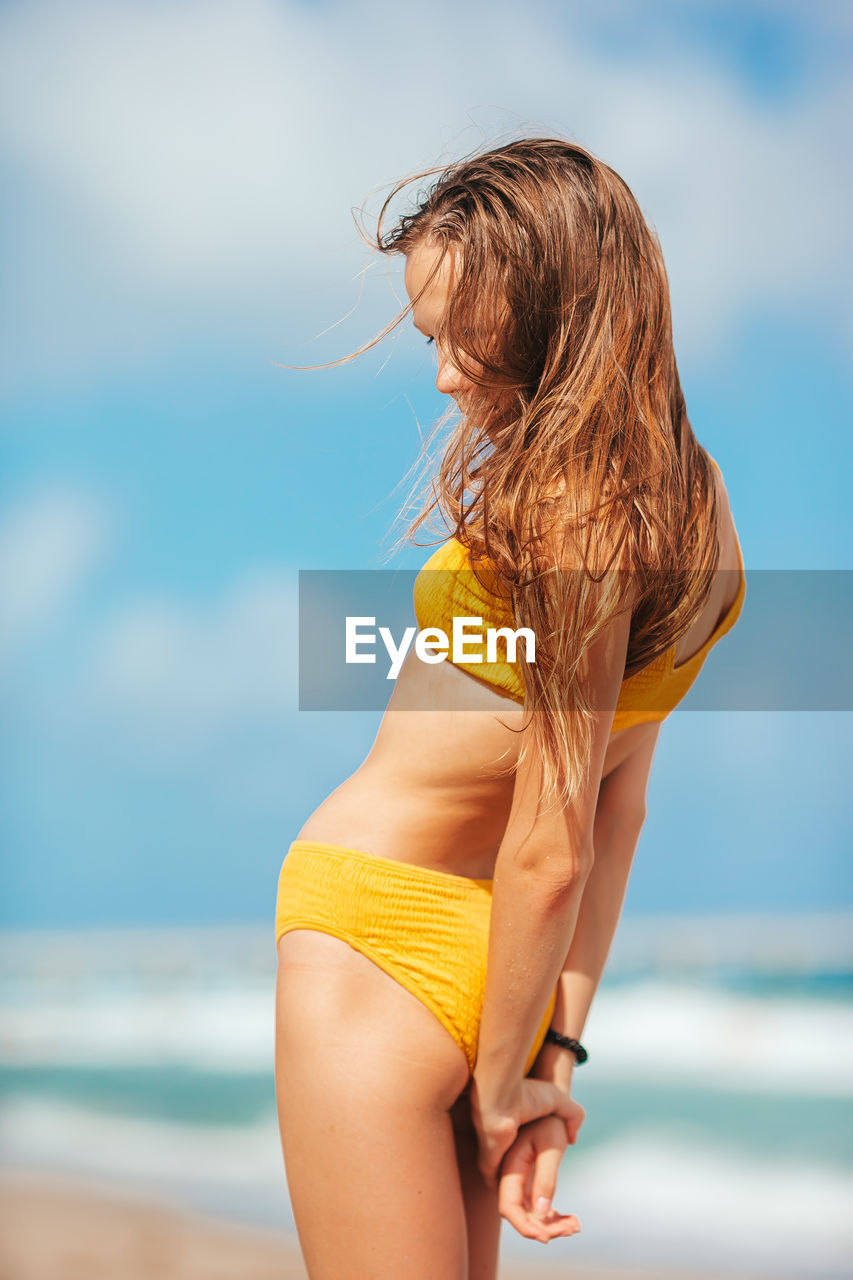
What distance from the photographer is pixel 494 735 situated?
924 mm

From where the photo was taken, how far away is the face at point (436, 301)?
38.5 inches

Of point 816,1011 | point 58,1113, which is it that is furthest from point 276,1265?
point 816,1011

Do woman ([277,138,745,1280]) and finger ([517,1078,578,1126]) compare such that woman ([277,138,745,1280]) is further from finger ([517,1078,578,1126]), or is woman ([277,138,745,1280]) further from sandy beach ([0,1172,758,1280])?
sandy beach ([0,1172,758,1280])

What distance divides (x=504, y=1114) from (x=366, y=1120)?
0.50ft

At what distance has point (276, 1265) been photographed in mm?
3730

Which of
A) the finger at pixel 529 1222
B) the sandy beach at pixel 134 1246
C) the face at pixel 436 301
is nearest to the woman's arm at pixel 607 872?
the finger at pixel 529 1222

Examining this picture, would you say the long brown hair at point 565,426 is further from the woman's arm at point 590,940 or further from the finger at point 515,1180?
the finger at point 515,1180

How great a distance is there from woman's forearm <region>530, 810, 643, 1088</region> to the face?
53cm

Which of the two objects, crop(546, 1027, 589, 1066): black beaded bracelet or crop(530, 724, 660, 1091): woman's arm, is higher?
crop(530, 724, 660, 1091): woman's arm

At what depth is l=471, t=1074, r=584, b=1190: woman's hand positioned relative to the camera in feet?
3.04

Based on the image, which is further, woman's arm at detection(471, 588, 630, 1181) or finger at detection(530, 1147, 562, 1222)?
finger at detection(530, 1147, 562, 1222)

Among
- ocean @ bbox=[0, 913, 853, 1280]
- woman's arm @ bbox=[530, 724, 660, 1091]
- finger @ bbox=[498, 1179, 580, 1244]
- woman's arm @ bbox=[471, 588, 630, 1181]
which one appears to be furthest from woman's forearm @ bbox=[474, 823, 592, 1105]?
ocean @ bbox=[0, 913, 853, 1280]

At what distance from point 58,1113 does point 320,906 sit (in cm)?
580

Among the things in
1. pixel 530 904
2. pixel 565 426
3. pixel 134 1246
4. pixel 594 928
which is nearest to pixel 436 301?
pixel 565 426
